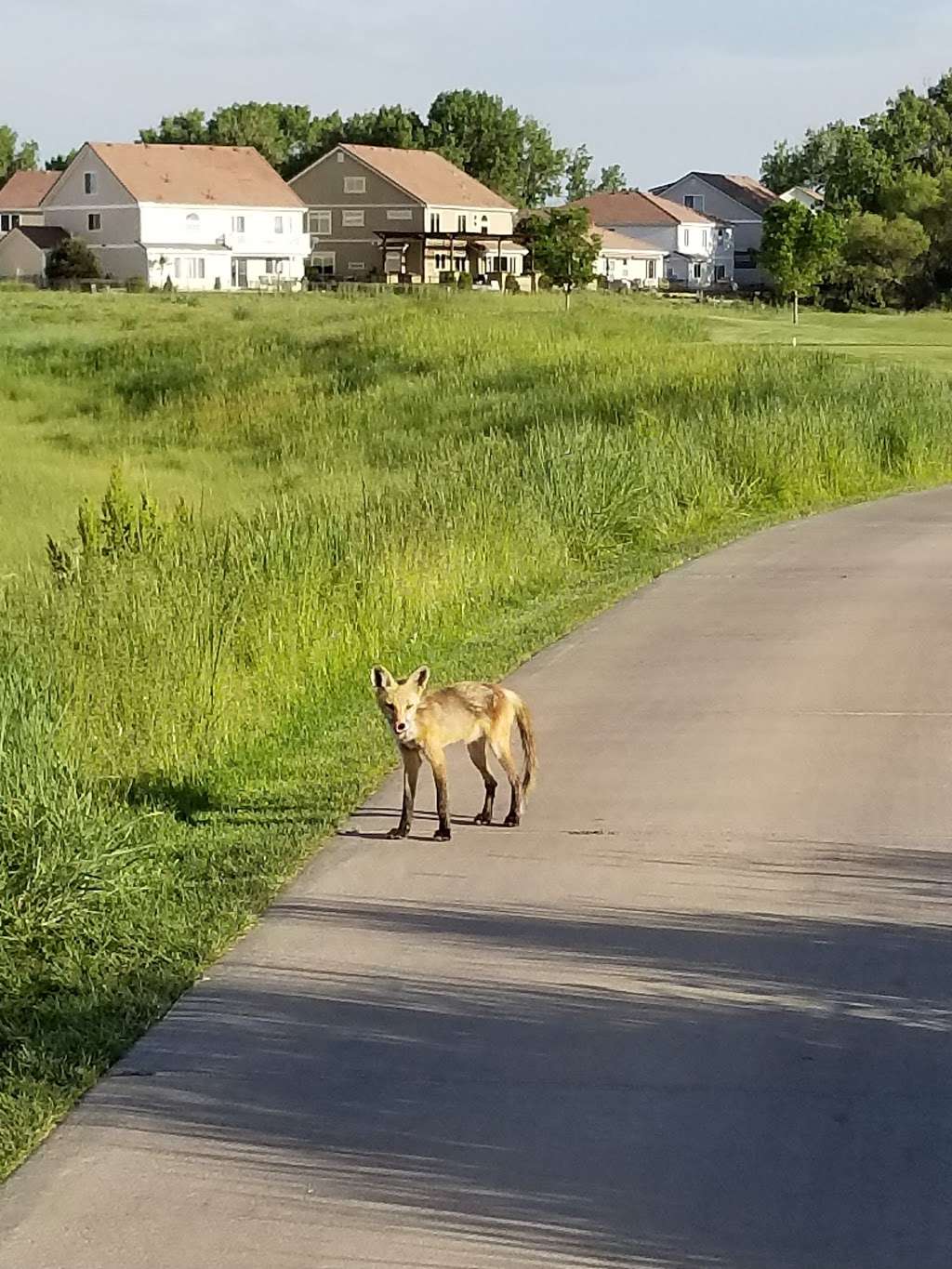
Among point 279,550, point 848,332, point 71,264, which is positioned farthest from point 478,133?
point 279,550

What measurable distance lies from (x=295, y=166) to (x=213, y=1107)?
390 feet

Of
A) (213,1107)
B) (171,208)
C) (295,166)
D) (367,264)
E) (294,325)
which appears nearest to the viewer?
(213,1107)

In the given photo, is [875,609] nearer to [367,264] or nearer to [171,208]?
[171,208]

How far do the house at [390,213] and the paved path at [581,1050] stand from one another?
8230cm

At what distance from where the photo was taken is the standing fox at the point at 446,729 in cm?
774

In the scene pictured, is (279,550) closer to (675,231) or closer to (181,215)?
(181,215)

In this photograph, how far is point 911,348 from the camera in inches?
1948

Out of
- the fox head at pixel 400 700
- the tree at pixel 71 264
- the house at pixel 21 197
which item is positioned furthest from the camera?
the house at pixel 21 197

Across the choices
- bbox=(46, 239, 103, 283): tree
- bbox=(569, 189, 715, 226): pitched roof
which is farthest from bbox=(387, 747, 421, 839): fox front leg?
bbox=(569, 189, 715, 226): pitched roof

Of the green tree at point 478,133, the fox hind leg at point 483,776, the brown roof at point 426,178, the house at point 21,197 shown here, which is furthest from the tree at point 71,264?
the fox hind leg at point 483,776

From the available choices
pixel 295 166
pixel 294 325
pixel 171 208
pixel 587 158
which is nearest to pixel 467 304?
pixel 294 325

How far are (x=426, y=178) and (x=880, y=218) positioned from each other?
69.5 feet

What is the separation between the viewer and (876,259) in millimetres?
90188

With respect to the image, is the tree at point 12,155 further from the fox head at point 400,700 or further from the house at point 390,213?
the fox head at point 400,700
